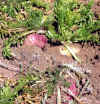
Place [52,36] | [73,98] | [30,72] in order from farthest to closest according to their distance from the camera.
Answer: [52,36]
[30,72]
[73,98]

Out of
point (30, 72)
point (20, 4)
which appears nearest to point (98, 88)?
point (30, 72)

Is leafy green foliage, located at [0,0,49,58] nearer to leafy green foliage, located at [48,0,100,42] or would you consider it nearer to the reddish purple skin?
the reddish purple skin

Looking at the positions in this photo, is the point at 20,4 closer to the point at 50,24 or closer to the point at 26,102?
the point at 50,24

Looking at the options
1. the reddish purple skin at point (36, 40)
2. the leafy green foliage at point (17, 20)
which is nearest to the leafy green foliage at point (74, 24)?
the reddish purple skin at point (36, 40)

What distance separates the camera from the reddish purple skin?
2.61 metres

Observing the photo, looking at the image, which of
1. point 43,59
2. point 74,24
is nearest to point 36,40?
point 43,59

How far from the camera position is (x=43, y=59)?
→ 2.51 metres

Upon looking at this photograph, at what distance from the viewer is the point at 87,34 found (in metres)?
2.55

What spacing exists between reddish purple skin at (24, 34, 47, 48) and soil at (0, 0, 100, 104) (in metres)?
0.04

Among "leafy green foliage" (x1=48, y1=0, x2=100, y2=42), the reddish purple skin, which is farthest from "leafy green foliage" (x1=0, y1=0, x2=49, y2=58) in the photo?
"leafy green foliage" (x1=48, y1=0, x2=100, y2=42)

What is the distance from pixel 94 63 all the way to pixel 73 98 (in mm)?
378

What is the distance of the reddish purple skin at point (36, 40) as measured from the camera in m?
2.61

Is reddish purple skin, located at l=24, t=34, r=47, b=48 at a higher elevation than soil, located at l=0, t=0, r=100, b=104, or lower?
higher

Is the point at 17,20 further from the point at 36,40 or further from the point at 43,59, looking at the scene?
the point at 43,59
